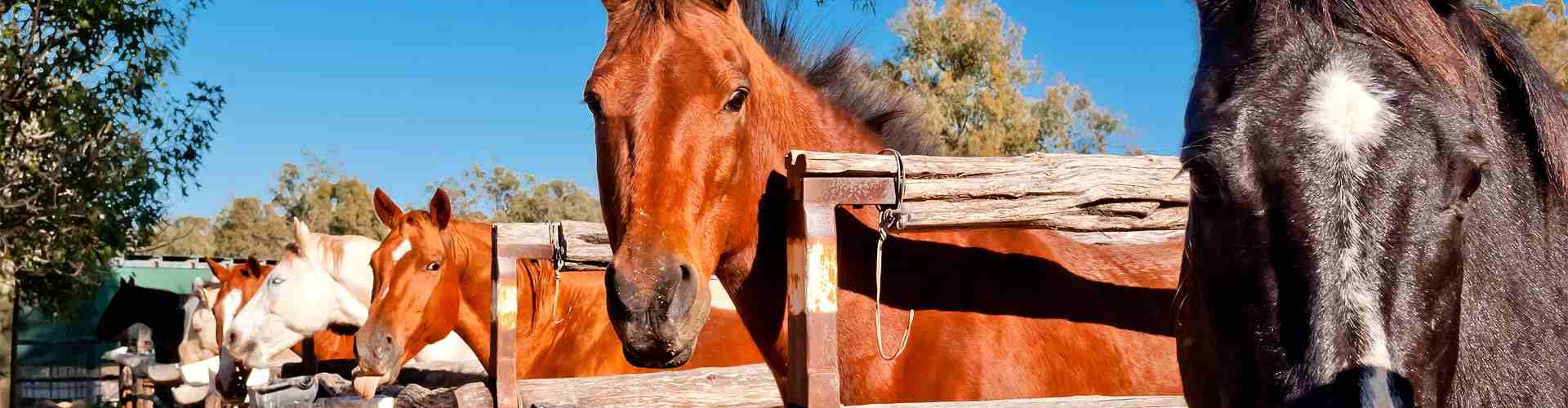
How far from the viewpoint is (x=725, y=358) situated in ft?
17.8

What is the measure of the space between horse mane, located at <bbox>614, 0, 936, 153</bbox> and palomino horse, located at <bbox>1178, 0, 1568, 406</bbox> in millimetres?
1701

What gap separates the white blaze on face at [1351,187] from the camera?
1662 millimetres

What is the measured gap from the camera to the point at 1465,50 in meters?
2.01

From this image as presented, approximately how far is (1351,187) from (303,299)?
7.91m

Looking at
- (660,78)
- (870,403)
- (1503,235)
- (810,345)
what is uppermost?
(660,78)

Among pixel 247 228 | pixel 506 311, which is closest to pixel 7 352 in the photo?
pixel 506 311

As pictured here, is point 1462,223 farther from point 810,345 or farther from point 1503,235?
point 810,345

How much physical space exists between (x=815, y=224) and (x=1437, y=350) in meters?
1.54

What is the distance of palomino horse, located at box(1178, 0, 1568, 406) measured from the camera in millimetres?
1697

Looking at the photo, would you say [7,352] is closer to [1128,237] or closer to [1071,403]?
[1128,237]

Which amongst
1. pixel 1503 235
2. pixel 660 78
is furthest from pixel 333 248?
pixel 1503 235

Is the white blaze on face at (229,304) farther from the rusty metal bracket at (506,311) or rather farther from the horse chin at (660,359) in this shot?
the horse chin at (660,359)

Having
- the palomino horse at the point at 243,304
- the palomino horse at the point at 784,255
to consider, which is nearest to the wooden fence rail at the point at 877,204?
the palomino horse at the point at 784,255

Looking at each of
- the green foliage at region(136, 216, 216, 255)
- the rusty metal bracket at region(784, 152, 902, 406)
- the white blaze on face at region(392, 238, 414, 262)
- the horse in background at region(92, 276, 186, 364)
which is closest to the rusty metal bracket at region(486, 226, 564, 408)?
the white blaze on face at region(392, 238, 414, 262)
